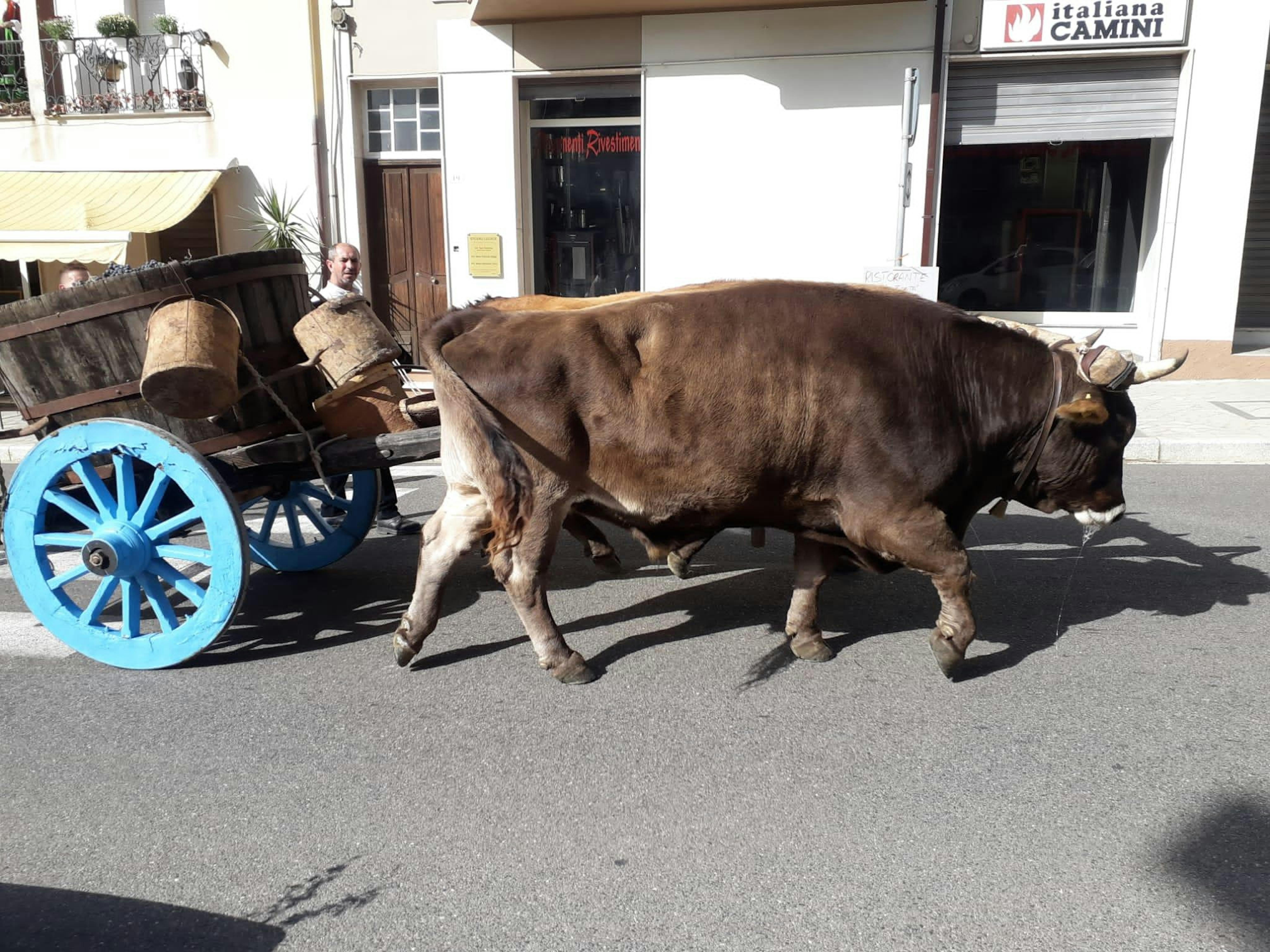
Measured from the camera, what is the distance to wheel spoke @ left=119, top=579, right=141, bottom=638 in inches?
158

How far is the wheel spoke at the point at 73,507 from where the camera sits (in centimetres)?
398

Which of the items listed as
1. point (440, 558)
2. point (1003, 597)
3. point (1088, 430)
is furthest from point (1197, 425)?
point (440, 558)

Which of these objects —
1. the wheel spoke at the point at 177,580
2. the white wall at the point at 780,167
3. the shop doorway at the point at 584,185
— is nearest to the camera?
the wheel spoke at the point at 177,580

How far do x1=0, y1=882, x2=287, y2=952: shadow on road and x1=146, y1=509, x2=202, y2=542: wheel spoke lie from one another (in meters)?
1.55

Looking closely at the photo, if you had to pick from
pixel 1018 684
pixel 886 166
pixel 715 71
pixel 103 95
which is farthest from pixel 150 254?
pixel 1018 684

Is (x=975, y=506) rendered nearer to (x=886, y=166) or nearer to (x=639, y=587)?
(x=639, y=587)

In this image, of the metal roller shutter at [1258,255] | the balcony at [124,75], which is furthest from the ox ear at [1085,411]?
the balcony at [124,75]

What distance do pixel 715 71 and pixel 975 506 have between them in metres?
8.20

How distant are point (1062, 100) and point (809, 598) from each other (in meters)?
8.79

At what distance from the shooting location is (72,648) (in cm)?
423

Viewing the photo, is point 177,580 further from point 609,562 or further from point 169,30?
point 169,30

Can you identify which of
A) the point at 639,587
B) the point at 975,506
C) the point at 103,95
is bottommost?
the point at 639,587

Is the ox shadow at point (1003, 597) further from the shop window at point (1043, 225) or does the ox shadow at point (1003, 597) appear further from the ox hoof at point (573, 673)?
the shop window at point (1043, 225)

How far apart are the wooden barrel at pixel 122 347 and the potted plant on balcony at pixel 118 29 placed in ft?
33.2
